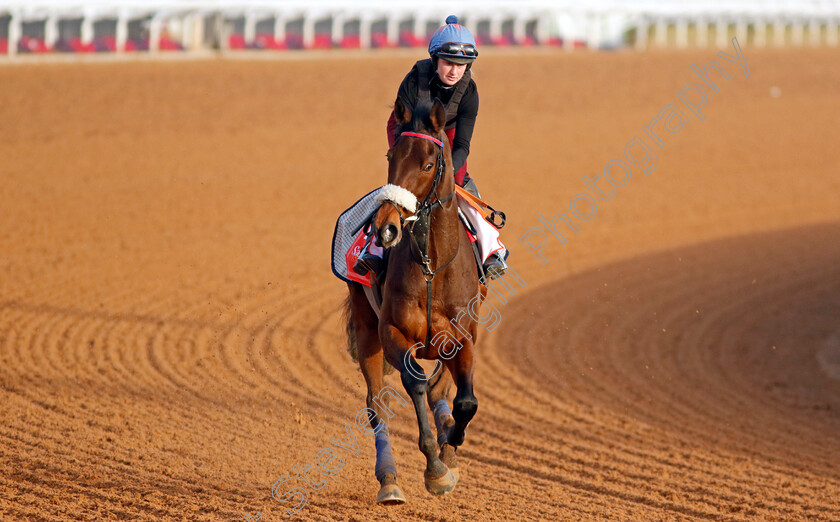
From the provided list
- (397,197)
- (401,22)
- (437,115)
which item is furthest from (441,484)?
(401,22)

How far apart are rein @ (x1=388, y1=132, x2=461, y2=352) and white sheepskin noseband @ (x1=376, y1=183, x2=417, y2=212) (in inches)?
4.5

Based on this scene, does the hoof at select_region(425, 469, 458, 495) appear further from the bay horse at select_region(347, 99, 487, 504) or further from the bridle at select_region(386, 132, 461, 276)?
the bridle at select_region(386, 132, 461, 276)

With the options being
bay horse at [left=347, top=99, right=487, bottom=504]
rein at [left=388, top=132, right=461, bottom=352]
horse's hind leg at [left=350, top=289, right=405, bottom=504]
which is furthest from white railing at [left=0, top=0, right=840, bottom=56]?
rein at [left=388, top=132, right=461, bottom=352]

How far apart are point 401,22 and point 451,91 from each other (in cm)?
5028

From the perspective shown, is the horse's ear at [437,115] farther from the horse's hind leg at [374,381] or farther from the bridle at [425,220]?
the horse's hind leg at [374,381]

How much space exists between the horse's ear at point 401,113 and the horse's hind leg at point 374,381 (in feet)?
6.06

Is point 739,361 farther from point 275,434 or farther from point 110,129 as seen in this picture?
point 110,129

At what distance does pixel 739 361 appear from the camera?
436 inches

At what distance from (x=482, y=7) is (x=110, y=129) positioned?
39200 millimetres

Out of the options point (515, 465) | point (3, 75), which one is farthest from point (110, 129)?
point (515, 465)

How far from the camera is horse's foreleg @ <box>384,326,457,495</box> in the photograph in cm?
577

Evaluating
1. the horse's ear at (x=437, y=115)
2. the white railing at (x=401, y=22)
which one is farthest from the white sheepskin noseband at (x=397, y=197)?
the white railing at (x=401, y=22)

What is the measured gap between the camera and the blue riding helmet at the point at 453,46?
19.1 feet

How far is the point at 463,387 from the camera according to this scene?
5.98 metres
